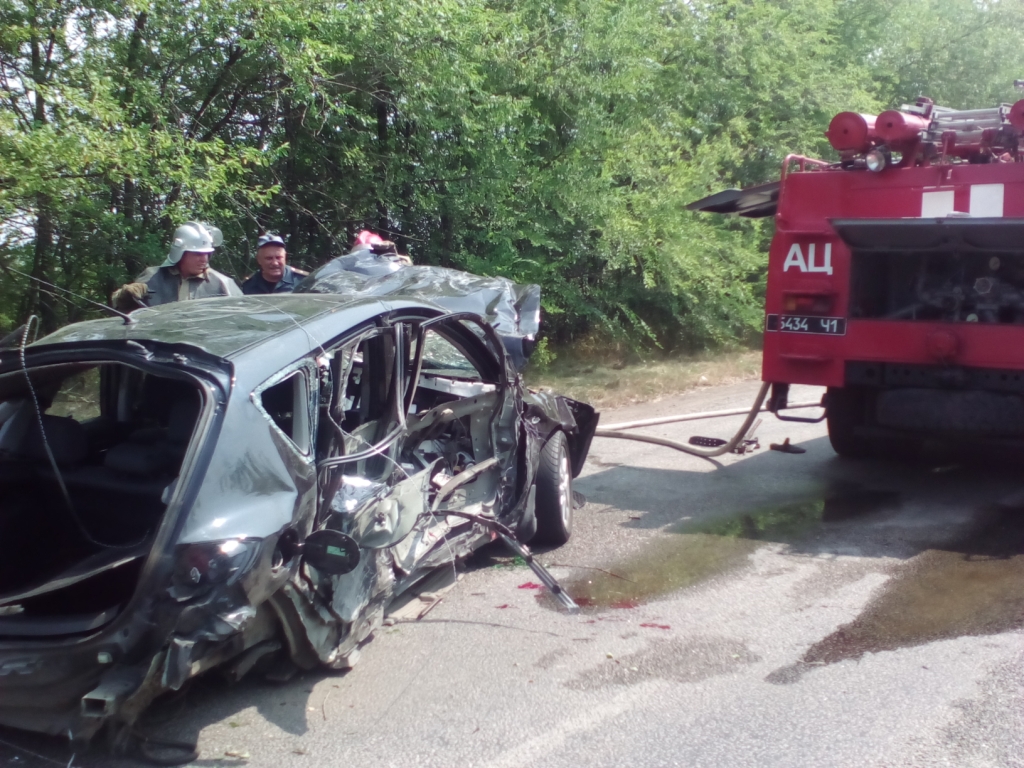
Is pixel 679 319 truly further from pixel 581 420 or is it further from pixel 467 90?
pixel 581 420

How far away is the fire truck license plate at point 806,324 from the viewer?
683 centimetres

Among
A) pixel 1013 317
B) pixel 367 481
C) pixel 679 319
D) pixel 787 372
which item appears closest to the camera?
pixel 367 481

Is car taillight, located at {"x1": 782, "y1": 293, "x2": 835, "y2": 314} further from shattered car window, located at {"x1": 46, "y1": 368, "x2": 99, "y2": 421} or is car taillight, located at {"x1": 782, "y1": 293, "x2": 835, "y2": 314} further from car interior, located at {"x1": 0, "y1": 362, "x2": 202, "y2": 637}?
shattered car window, located at {"x1": 46, "y1": 368, "x2": 99, "y2": 421}

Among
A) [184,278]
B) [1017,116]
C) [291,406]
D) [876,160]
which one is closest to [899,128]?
[876,160]

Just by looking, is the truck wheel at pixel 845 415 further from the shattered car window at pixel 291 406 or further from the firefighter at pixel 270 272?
the shattered car window at pixel 291 406

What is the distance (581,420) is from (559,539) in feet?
3.15

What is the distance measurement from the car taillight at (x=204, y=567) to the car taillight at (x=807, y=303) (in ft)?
15.8

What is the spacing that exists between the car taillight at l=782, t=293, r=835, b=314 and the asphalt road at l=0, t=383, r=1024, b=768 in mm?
1354

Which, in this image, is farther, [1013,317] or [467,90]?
[467,90]

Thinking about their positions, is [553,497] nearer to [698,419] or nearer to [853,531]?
[853,531]

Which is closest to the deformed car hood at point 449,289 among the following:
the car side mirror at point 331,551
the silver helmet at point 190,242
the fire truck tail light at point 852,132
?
the silver helmet at point 190,242

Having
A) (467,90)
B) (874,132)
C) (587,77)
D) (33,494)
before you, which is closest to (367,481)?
(33,494)

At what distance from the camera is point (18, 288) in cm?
882

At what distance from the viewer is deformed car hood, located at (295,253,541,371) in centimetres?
669
